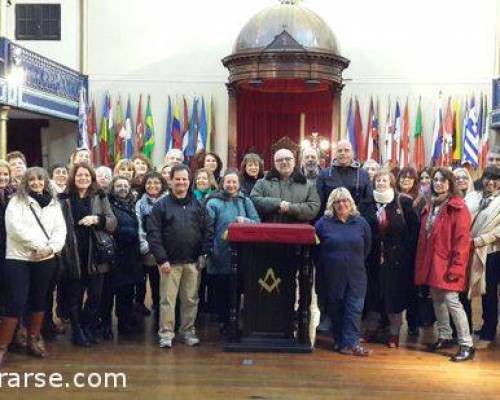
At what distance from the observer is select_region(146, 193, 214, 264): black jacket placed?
5160 millimetres

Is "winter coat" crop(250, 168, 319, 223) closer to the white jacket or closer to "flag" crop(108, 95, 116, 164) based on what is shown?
the white jacket

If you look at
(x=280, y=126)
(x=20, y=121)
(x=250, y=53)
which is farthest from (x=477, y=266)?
(x=20, y=121)

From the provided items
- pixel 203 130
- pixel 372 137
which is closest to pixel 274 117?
pixel 203 130

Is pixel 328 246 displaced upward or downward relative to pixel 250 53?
downward

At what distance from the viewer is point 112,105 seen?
1345 centimetres

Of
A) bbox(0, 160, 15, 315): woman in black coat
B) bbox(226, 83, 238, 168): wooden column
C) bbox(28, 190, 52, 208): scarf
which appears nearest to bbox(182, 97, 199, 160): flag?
bbox(226, 83, 238, 168): wooden column

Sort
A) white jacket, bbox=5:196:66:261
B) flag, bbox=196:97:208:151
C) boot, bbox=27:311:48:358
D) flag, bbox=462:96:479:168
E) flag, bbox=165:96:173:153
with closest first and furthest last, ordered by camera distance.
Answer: white jacket, bbox=5:196:66:261 → boot, bbox=27:311:48:358 → flag, bbox=462:96:479:168 → flag, bbox=196:97:208:151 → flag, bbox=165:96:173:153

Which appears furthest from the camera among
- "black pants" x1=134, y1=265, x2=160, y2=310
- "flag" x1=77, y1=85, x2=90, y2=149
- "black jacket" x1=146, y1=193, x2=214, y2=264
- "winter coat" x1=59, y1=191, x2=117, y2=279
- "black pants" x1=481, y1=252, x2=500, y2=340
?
"flag" x1=77, y1=85, x2=90, y2=149

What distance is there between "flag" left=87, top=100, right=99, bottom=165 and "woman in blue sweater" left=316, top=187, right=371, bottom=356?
8.67m

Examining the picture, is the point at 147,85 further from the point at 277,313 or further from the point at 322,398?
the point at 322,398

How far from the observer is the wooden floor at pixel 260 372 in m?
4.20

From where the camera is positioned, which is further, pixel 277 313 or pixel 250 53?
pixel 250 53

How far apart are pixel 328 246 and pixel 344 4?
362 inches

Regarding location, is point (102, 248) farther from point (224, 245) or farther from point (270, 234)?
point (270, 234)
